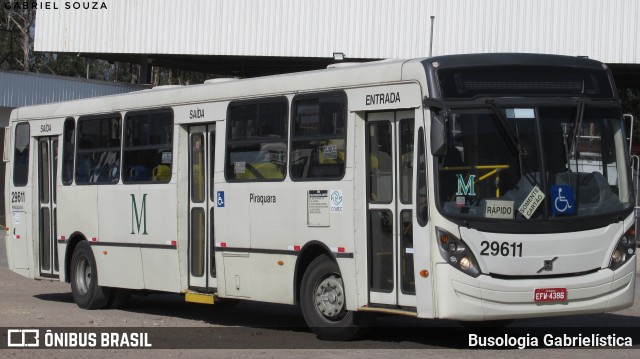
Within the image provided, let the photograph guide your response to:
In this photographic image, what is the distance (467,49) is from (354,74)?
73.7 ft

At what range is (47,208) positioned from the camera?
1803cm

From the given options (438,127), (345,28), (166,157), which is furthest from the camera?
(345,28)

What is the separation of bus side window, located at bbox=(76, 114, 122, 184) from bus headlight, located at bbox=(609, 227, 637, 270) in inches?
291

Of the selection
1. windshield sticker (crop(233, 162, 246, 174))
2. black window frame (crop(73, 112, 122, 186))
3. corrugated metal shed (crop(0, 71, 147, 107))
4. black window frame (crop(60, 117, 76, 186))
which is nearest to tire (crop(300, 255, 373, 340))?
windshield sticker (crop(233, 162, 246, 174))

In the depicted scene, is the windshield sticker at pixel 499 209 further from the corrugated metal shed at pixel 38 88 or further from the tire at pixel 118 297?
the corrugated metal shed at pixel 38 88

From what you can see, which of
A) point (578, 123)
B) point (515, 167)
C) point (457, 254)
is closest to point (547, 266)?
point (457, 254)

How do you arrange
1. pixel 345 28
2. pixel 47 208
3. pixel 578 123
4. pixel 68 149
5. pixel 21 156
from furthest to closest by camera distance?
pixel 345 28, pixel 21 156, pixel 47 208, pixel 68 149, pixel 578 123

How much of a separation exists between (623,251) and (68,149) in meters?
8.93

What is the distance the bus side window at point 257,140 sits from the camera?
43.8ft

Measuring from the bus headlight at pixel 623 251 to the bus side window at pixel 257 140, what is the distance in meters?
3.72

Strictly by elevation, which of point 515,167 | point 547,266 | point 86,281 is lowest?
point 86,281

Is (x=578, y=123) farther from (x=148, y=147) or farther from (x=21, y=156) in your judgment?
(x=21, y=156)

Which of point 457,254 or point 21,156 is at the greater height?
point 21,156
